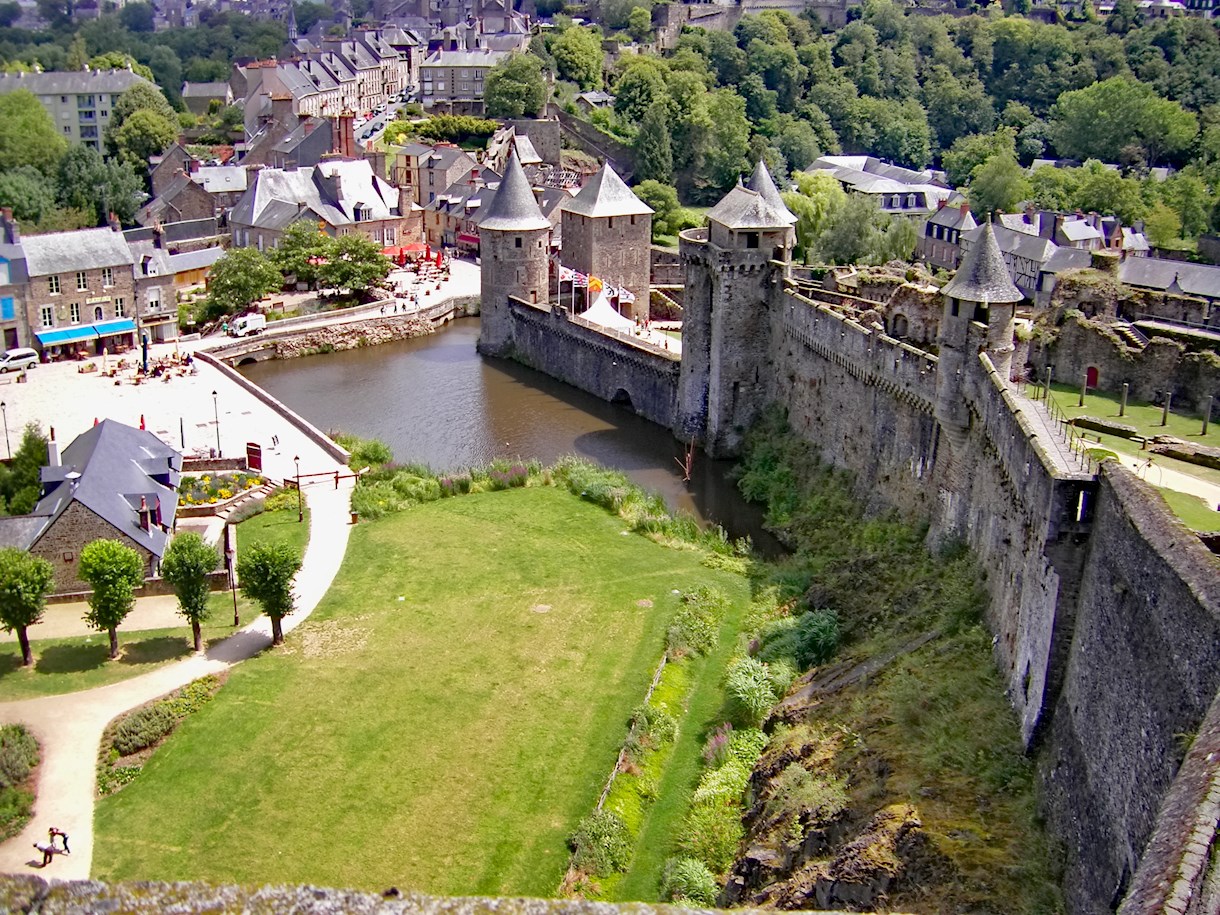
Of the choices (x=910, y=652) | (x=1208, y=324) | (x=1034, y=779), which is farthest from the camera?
(x=1208, y=324)

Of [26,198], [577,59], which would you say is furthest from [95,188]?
[577,59]

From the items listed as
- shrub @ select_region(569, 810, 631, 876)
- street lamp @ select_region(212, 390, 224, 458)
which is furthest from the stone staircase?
street lamp @ select_region(212, 390, 224, 458)

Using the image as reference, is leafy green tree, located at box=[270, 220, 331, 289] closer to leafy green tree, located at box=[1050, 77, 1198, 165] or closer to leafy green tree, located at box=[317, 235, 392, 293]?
leafy green tree, located at box=[317, 235, 392, 293]

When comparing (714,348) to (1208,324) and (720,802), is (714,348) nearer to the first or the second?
(1208,324)

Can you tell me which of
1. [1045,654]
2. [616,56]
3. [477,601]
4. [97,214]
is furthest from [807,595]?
[616,56]

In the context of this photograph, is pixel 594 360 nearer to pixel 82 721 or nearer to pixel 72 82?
pixel 82 721

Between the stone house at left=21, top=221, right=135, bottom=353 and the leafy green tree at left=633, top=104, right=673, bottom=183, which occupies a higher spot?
the leafy green tree at left=633, top=104, right=673, bottom=183
